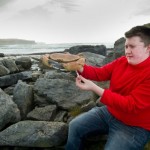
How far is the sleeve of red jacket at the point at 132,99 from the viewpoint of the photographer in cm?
522

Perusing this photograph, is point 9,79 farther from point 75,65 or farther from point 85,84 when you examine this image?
point 85,84

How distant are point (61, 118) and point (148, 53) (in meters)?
3.24

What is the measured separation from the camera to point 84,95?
8.65m

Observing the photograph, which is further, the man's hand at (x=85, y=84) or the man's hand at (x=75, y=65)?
the man's hand at (x=75, y=65)

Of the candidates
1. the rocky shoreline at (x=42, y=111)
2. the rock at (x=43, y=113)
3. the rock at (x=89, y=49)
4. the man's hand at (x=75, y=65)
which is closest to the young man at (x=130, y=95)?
the man's hand at (x=75, y=65)

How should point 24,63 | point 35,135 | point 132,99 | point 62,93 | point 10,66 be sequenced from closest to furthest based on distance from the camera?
point 132,99
point 35,135
point 62,93
point 10,66
point 24,63

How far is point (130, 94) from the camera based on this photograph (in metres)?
5.38

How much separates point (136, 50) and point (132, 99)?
2.59 ft

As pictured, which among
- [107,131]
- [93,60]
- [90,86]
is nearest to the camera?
[90,86]

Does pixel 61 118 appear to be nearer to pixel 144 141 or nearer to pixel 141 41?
pixel 144 141

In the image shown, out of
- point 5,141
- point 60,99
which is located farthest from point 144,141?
point 60,99

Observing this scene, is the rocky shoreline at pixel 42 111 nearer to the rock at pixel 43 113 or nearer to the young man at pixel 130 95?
the rock at pixel 43 113

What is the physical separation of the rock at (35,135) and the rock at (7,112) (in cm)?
51

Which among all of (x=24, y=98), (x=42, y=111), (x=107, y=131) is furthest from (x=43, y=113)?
(x=107, y=131)
